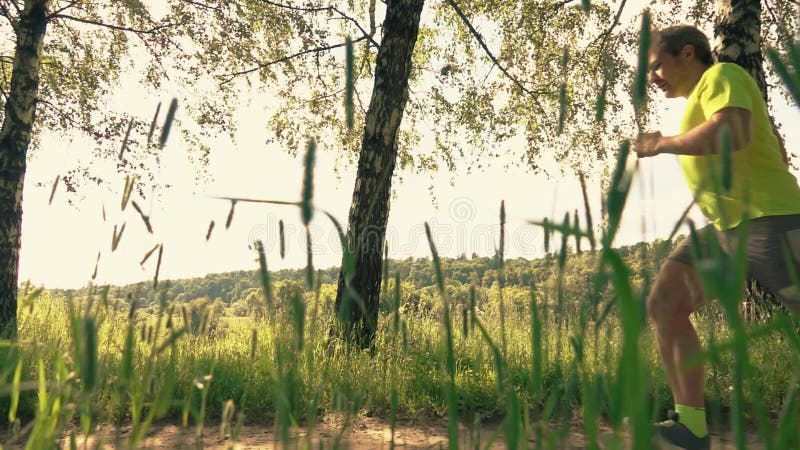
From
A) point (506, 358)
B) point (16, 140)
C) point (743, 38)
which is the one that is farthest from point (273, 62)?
point (506, 358)

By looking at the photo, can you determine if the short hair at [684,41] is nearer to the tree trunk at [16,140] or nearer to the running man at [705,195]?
the running man at [705,195]

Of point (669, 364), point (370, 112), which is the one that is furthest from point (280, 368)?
point (370, 112)

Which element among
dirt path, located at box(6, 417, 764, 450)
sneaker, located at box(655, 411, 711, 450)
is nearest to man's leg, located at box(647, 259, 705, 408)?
sneaker, located at box(655, 411, 711, 450)

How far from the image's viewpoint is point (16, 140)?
8.60m

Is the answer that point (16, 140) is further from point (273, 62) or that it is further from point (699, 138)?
point (699, 138)

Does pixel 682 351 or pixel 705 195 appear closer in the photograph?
pixel 705 195

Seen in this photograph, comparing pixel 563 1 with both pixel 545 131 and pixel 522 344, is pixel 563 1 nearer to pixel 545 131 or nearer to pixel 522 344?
pixel 545 131

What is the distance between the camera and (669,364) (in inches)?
114

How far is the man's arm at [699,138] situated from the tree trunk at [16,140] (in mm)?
8477

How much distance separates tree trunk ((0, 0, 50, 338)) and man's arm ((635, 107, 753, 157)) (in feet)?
27.8

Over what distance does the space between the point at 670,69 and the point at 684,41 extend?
15 centimetres

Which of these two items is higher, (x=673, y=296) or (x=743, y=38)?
(x=743, y=38)

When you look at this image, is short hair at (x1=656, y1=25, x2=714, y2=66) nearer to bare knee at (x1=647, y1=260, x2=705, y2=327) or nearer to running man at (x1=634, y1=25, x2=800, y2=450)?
running man at (x1=634, y1=25, x2=800, y2=450)

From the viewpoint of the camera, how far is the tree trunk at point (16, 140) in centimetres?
838
